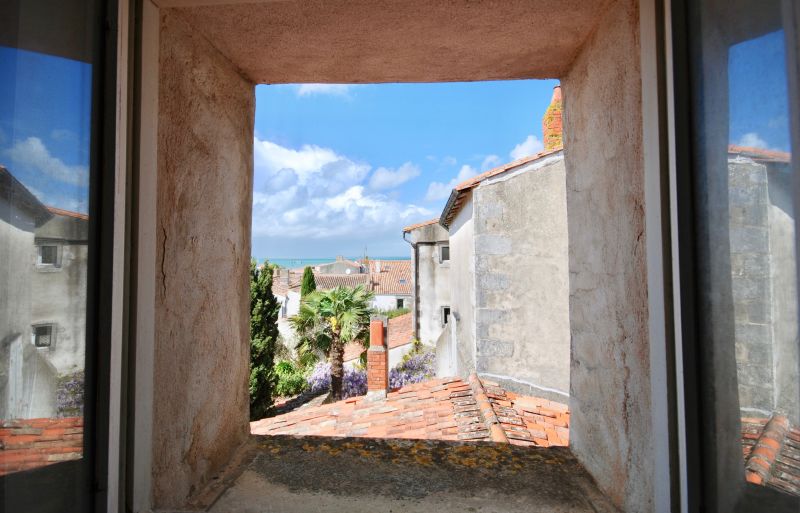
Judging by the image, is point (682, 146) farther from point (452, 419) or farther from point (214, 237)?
point (452, 419)

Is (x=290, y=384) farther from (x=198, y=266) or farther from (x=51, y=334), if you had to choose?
(x=51, y=334)

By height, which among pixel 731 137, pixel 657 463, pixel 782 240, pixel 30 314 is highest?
pixel 731 137

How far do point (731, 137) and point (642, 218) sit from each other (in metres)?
0.29

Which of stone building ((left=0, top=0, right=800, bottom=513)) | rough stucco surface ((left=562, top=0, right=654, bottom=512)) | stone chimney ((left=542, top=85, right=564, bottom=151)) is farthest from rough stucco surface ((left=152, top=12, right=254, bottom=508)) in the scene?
stone chimney ((left=542, top=85, right=564, bottom=151))

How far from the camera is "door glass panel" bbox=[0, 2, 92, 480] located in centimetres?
77

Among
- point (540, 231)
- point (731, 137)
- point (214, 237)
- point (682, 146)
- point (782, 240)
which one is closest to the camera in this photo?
point (782, 240)


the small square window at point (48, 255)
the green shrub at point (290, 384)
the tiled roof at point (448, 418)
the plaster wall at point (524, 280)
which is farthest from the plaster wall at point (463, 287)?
the green shrub at point (290, 384)

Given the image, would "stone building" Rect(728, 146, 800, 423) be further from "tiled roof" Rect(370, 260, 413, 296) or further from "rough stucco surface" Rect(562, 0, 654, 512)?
"tiled roof" Rect(370, 260, 413, 296)

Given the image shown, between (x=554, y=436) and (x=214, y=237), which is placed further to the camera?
(x=554, y=436)

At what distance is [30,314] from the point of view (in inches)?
31.7

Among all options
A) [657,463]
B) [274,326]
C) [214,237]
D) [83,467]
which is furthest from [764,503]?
[274,326]

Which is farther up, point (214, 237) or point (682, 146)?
point (682, 146)

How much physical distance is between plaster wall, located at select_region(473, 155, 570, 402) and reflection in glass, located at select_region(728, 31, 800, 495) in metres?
5.00

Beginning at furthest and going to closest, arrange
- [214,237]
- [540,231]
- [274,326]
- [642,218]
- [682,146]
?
[274,326] < [540,231] < [214,237] < [642,218] < [682,146]
